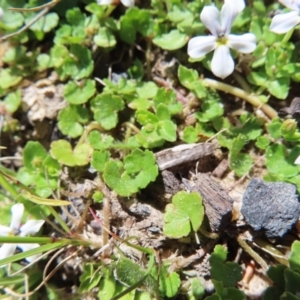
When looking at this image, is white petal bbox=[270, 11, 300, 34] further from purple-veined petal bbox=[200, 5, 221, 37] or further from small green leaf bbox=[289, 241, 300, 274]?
small green leaf bbox=[289, 241, 300, 274]

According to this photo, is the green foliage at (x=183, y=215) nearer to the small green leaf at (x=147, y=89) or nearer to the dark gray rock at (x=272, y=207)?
the dark gray rock at (x=272, y=207)

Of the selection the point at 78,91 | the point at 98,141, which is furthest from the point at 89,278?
the point at 78,91

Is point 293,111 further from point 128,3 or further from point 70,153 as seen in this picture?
point 70,153

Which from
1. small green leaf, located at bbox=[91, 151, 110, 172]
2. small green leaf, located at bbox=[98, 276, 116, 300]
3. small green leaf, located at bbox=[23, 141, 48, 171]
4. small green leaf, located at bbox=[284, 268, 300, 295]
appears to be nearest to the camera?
small green leaf, located at bbox=[284, 268, 300, 295]

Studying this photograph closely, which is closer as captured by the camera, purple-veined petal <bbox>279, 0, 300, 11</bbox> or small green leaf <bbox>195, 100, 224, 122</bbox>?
purple-veined petal <bbox>279, 0, 300, 11</bbox>

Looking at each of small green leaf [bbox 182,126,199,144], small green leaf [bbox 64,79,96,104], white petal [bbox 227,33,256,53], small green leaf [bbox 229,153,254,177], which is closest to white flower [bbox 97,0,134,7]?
small green leaf [bbox 64,79,96,104]

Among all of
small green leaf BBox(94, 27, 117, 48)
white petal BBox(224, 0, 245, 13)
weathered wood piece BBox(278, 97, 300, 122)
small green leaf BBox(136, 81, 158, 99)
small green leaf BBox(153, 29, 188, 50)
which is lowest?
small green leaf BBox(136, 81, 158, 99)

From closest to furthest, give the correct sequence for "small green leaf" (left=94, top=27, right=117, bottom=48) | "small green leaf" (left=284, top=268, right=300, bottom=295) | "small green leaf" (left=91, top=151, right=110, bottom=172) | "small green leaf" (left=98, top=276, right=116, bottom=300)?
1. "small green leaf" (left=284, top=268, right=300, bottom=295)
2. "small green leaf" (left=98, top=276, right=116, bottom=300)
3. "small green leaf" (left=91, top=151, right=110, bottom=172)
4. "small green leaf" (left=94, top=27, right=117, bottom=48)

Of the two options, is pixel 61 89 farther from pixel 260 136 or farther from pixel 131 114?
pixel 260 136
